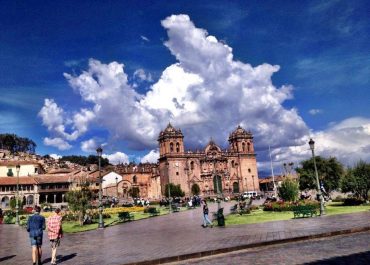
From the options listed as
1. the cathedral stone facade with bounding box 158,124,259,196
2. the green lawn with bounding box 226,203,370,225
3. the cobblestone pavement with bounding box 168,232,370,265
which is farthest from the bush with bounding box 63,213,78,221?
the cathedral stone facade with bounding box 158,124,259,196

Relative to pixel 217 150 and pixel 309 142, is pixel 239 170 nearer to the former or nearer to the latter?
pixel 217 150

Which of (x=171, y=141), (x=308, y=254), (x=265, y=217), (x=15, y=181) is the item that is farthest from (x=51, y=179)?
(x=308, y=254)

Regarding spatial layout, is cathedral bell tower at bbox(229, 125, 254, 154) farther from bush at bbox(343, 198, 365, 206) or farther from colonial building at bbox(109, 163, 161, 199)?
bush at bbox(343, 198, 365, 206)

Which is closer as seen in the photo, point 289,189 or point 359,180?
point 359,180

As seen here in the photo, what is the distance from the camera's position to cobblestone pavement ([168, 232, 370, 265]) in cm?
911

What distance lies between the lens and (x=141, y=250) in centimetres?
1291

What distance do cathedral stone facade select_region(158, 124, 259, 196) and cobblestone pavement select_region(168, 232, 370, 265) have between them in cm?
7233

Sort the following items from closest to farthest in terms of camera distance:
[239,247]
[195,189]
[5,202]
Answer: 1. [239,247]
2. [5,202]
3. [195,189]

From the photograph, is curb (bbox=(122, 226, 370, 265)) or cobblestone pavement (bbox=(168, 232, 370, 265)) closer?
cobblestone pavement (bbox=(168, 232, 370, 265))

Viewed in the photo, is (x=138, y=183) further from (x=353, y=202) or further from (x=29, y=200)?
(x=353, y=202)

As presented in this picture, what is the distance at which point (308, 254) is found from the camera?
10094 millimetres

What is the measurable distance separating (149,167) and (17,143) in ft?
254

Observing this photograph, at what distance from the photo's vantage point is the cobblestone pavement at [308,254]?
9109 mm

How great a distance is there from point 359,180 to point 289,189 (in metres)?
5.67
